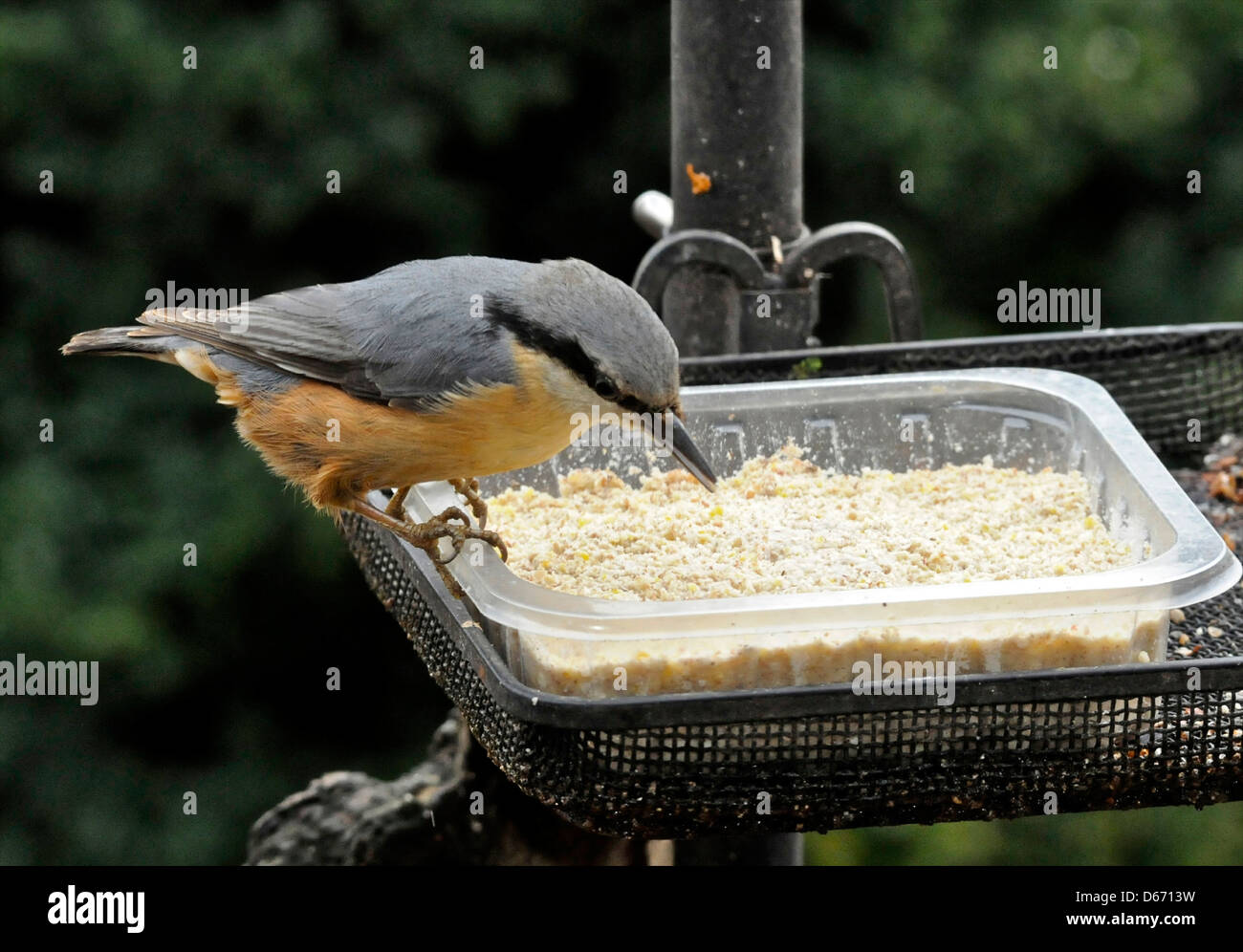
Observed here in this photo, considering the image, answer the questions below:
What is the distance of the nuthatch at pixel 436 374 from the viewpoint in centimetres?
268

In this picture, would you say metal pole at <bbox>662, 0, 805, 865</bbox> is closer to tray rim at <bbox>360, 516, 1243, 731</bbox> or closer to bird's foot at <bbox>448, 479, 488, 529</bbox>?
bird's foot at <bbox>448, 479, 488, 529</bbox>

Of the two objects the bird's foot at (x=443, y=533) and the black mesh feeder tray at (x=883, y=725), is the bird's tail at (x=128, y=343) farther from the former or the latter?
the black mesh feeder tray at (x=883, y=725)

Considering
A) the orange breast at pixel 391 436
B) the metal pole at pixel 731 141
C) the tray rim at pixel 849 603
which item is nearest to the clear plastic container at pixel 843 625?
the tray rim at pixel 849 603

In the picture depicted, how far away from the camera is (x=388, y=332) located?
2.94m

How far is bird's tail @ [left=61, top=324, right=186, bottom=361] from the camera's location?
3295mm

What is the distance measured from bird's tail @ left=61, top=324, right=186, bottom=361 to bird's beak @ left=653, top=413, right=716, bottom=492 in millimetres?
1100

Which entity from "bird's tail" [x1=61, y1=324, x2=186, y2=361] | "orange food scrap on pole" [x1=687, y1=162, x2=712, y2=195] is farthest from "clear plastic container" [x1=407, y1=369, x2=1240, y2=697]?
"orange food scrap on pole" [x1=687, y1=162, x2=712, y2=195]

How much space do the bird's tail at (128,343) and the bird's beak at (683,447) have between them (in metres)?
1.10

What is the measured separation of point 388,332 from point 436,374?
6.7 inches

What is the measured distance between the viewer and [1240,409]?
375 centimetres

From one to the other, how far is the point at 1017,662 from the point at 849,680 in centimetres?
25

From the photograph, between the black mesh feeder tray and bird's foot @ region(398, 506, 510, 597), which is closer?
the black mesh feeder tray

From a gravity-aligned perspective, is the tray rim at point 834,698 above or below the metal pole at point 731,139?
below

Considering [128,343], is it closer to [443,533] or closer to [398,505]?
[398,505]
